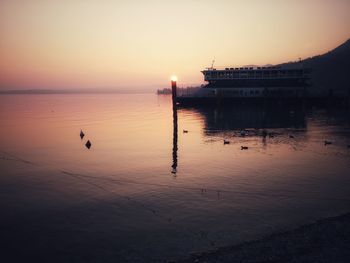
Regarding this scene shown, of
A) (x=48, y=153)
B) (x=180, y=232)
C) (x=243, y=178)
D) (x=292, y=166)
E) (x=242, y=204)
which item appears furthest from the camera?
(x=48, y=153)

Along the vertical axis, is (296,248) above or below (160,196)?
above

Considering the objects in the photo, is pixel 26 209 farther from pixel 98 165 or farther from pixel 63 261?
pixel 98 165

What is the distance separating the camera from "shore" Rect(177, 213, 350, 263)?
11.0 metres

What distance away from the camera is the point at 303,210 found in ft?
55.7

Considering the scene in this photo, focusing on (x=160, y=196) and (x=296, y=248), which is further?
(x=160, y=196)

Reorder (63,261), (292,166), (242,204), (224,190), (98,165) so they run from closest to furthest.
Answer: (63,261) → (242,204) → (224,190) → (292,166) → (98,165)

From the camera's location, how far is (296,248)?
1176cm

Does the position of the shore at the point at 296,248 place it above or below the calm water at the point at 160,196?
above

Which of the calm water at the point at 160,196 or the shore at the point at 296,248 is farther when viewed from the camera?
the calm water at the point at 160,196

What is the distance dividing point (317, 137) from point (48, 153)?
32781mm

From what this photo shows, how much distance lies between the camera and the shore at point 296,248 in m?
11.0

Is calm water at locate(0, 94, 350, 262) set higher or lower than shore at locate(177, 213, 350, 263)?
lower

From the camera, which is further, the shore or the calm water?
the calm water

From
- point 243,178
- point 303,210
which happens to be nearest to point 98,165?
point 243,178
